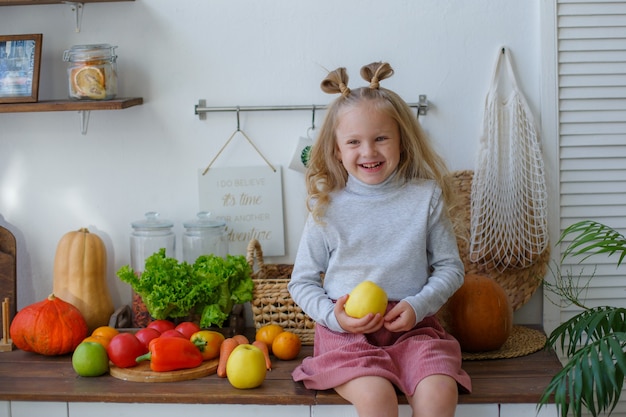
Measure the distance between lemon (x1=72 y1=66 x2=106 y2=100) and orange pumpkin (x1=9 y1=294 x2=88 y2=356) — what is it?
1.89 feet

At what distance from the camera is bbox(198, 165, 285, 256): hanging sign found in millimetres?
2676

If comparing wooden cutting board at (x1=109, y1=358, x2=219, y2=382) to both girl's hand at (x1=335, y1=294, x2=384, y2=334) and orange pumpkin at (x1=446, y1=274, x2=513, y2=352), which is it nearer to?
girl's hand at (x1=335, y1=294, x2=384, y2=334)

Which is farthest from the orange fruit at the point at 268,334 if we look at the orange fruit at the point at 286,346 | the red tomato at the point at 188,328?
the red tomato at the point at 188,328

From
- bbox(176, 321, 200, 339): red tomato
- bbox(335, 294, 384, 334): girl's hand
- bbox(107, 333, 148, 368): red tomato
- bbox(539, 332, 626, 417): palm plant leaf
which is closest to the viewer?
bbox(539, 332, 626, 417): palm plant leaf

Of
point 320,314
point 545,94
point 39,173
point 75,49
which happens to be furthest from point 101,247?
point 545,94

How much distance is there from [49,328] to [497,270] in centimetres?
127

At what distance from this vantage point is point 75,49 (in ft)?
8.29

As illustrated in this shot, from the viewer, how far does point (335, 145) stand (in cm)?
226

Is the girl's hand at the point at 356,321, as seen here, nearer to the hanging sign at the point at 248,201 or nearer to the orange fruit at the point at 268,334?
the orange fruit at the point at 268,334

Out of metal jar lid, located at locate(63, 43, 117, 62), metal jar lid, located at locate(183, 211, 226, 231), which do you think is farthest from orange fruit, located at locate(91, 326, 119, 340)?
metal jar lid, located at locate(63, 43, 117, 62)

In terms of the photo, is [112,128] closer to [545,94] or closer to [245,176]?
[245,176]

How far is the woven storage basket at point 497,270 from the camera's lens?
102 inches

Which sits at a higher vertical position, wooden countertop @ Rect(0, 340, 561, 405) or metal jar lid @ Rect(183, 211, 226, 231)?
metal jar lid @ Rect(183, 211, 226, 231)

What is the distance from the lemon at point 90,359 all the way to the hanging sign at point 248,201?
609 millimetres
